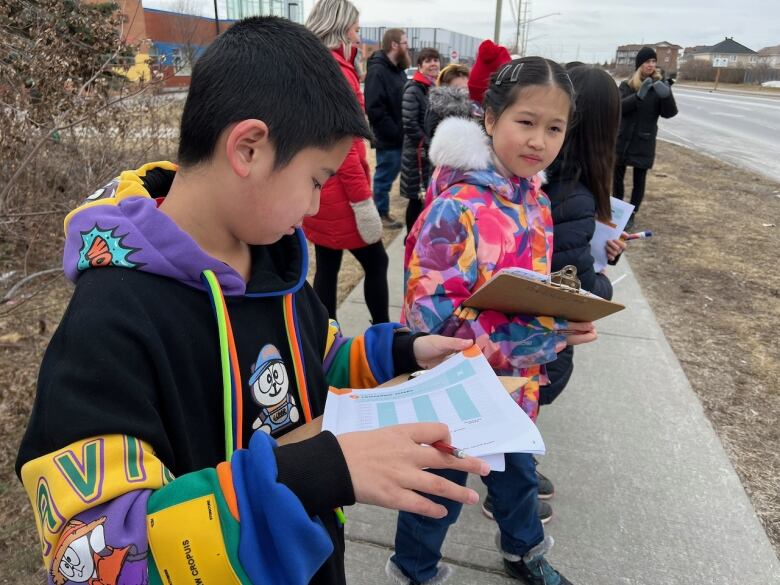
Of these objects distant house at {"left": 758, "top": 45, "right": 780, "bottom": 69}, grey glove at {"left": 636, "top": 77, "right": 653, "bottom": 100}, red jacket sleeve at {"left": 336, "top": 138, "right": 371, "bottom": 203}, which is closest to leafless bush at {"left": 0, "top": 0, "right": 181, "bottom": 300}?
red jacket sleeve at {"left": 336, "top": 138, "right": 371, "bottom": 203}

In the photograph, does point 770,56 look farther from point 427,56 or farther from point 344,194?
point 344,194

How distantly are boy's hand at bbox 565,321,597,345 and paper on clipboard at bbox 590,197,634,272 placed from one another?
1.89 ft

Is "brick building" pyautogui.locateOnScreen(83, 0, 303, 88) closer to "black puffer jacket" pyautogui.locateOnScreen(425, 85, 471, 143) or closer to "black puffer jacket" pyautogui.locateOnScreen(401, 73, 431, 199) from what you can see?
"black puffer jacket" pyautogui.locateOnScreen(425, 85, 471, 143)

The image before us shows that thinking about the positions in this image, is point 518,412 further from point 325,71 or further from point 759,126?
point 759,126

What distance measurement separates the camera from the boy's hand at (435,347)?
1.33 meters

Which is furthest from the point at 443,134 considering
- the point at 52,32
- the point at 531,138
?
the point at 52,32

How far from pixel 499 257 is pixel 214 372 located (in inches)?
40.8

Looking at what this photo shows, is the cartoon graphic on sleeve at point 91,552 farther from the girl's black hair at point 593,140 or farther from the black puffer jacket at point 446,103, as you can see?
the black puffer jacket at point 446,103

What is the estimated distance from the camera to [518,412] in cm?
116

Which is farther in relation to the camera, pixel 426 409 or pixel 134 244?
pixel 426 409

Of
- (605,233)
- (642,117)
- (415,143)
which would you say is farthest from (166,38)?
(605,233)

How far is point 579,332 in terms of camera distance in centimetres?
170

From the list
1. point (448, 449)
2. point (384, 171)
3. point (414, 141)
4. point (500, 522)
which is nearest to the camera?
point (448, 449)

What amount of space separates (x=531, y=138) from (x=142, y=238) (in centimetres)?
127
